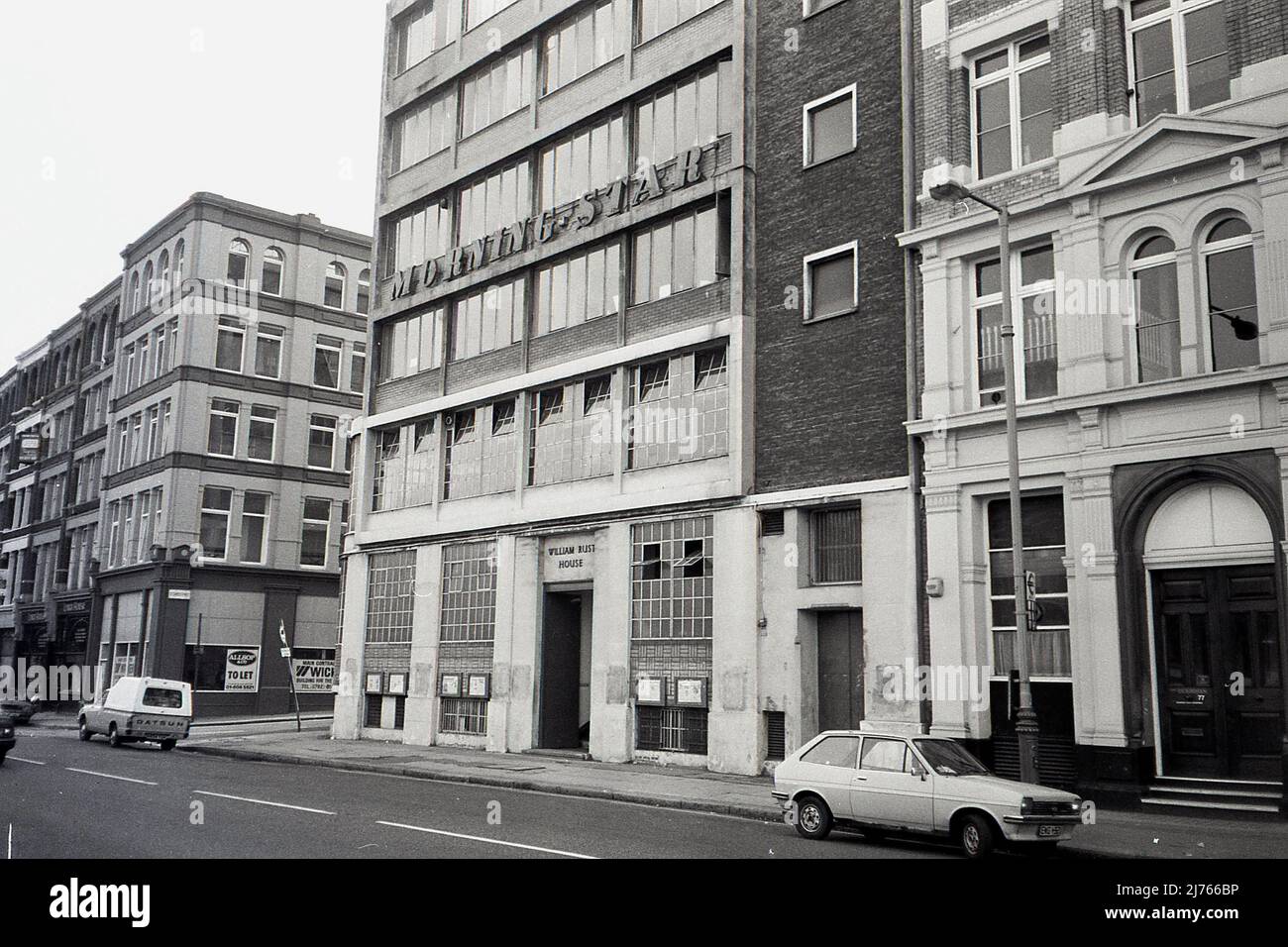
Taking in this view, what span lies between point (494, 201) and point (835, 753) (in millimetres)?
23074

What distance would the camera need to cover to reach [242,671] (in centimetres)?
4747

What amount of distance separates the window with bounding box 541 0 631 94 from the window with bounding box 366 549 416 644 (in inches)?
564

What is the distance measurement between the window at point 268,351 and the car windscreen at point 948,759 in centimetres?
4241

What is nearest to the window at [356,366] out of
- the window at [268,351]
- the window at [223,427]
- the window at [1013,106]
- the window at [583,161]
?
the window at [268,351]

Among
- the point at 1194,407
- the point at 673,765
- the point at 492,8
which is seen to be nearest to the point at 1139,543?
the point at 1194,407

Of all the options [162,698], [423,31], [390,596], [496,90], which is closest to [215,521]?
[390,596]

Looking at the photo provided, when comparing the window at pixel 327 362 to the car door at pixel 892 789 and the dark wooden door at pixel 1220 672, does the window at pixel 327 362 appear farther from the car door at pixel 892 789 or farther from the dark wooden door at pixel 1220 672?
the car door at pixel 892 789

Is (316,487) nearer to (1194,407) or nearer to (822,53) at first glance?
(822,53)

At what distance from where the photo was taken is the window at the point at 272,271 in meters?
50.5

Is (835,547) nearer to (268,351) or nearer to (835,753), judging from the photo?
(835,753)

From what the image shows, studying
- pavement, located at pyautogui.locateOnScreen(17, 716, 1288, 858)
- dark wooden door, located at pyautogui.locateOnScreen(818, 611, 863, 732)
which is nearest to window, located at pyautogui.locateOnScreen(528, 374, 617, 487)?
pavement, located at pyautogui.locateOnScreen(17, 716, 1288, 858)
